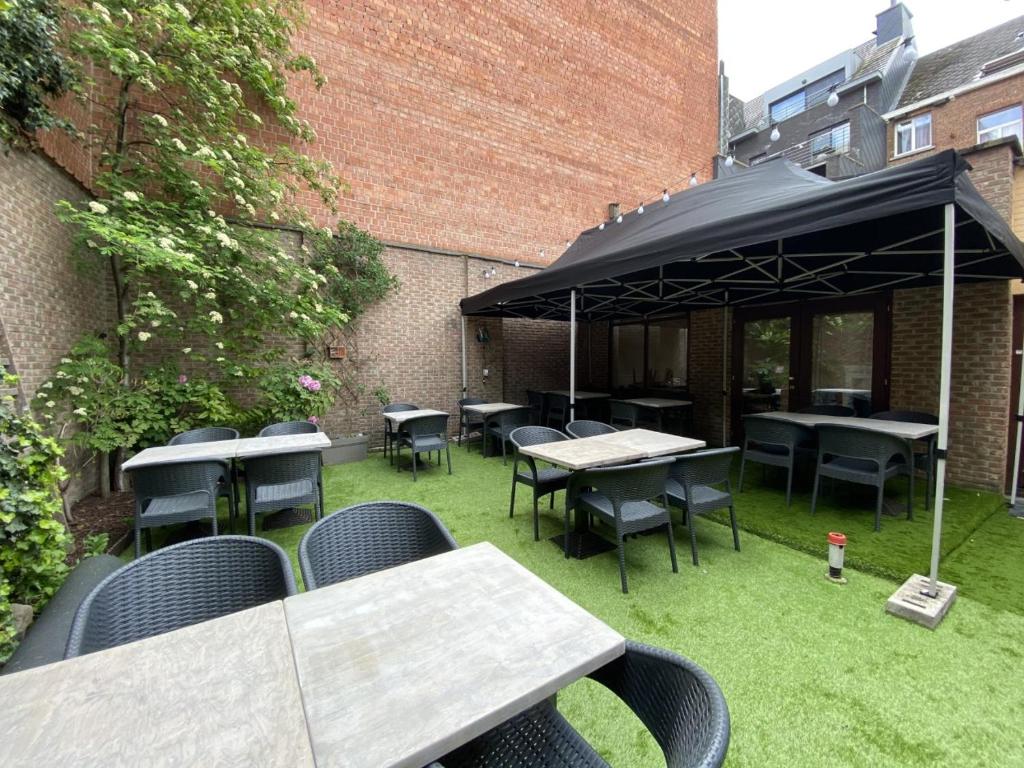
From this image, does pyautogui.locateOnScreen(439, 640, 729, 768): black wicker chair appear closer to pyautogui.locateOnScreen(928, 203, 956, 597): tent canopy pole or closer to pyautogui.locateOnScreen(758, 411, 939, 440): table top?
pyautogui.locateOnScreen(928, 203, 956, 597): tent canopy pole

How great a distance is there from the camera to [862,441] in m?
3.44

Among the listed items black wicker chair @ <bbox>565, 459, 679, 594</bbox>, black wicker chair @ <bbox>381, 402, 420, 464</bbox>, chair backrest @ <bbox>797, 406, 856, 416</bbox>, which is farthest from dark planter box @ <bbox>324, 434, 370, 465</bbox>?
chair backrest @ <bbox>797, 406, 856, 416</bbox>

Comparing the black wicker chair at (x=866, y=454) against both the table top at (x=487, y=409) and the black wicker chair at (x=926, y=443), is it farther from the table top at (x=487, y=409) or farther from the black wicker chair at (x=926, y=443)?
the table top at (x=487, y=409)

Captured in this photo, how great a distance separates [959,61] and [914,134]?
343 cm

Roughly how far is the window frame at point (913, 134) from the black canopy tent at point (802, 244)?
34.3ft

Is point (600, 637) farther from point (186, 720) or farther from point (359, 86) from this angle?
point (359, 86)

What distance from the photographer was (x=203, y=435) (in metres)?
3.93

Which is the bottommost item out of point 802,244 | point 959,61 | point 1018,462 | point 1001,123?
point 1018,462

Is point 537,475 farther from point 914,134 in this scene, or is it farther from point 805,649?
point 914,134

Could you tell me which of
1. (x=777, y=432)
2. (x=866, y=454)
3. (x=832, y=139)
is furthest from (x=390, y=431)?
(x=832, y=139)

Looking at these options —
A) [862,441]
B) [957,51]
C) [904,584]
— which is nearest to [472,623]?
[904,584]

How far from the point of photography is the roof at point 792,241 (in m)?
2.33

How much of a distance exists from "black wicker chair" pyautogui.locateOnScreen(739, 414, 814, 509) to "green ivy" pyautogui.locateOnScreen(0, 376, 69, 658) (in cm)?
481

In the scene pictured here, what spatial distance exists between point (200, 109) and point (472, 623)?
268 inches
